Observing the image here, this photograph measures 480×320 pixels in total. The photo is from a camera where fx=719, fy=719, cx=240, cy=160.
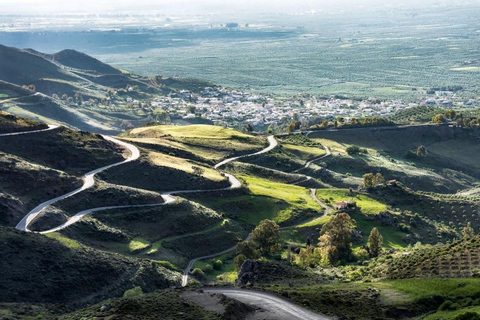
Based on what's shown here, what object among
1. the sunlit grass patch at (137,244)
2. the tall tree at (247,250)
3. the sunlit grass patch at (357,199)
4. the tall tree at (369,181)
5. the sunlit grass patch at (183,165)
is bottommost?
the sunlit grass patch at (357,199)

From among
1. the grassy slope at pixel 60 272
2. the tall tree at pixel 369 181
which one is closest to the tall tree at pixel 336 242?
the grassy slope at pixel 60 272

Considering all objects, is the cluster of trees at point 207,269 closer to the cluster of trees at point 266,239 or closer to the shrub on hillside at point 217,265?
the shrub on hillside at point 217,265

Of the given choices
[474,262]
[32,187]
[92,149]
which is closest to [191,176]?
[92,149]

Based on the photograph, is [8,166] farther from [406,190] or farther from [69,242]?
[406,190]

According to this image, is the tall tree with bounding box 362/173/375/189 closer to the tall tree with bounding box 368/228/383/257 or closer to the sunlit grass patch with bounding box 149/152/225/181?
the sunlit grass patch with bounding box 149/152/225/181

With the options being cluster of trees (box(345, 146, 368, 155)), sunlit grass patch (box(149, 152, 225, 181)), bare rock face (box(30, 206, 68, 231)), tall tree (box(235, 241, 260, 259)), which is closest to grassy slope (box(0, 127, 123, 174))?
sunlit grass patch (box(149, 152, 225, 181))

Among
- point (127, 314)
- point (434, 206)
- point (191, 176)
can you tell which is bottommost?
point (434, 206)

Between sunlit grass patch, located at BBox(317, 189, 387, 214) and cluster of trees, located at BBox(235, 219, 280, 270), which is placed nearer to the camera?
cluster of trees, located at BBox(235, 219, 280, 270)
